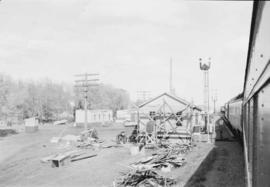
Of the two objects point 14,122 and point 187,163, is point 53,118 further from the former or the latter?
point 187,163

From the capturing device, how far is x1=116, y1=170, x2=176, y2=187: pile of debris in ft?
37.5

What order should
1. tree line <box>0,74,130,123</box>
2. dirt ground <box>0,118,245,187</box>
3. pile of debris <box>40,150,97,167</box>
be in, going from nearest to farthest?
dirt ground <box>0,118,245,187</box> → pile of debris <box>40,150,97,167</box> → tree line <box>0,74,130,123</box>

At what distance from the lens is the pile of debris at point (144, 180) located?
1142 cm

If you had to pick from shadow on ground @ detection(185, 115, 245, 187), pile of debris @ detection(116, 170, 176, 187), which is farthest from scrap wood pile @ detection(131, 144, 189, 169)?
pile of debris @ detection(116, 170, 176, 187)

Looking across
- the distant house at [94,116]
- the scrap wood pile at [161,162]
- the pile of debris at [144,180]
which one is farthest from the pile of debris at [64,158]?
the distant house at [94,116]

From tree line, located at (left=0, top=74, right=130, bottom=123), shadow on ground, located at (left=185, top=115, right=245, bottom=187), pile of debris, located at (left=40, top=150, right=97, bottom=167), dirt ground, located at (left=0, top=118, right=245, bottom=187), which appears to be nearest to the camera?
shadow on ground, located at (left=185, top=115, right=245, bottom=187)

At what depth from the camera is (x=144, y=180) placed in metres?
11.6

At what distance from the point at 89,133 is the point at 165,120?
1093 cm

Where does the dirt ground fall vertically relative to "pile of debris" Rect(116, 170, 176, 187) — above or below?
below

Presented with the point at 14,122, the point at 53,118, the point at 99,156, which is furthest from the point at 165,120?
the point at 53,118

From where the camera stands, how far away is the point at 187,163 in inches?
621

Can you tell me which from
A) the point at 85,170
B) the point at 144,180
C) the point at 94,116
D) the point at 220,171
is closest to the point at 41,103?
the point at 94,116

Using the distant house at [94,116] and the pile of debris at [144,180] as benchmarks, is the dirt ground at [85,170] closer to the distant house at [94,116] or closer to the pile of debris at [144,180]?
the pile of debris at [144,180]

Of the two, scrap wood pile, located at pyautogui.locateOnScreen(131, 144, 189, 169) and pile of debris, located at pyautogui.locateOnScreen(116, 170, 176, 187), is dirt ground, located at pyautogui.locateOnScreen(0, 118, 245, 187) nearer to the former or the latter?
scrap wood pile, located at pyautogui.locateOnScreen(131, 144, 189, 169)
